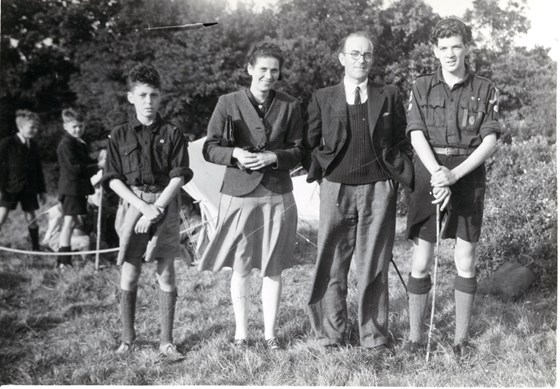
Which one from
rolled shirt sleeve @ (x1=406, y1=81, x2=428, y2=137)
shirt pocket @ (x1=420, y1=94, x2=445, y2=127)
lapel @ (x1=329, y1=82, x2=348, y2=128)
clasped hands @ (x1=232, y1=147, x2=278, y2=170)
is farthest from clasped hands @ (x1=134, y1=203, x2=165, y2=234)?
shirt pocket @ (x1=420, y1=94, x2=445, y2=127)

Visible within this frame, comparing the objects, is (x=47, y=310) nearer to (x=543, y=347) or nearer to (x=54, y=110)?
(x=543, y=347)

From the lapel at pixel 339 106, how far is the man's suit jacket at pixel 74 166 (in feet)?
10.7

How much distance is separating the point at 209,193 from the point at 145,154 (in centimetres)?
276

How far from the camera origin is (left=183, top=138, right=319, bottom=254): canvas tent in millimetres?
5629

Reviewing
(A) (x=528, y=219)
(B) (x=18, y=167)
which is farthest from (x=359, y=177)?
(B) (x=18, y=167)

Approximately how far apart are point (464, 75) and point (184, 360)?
7.70ft

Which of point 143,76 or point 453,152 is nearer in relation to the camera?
point 453,152

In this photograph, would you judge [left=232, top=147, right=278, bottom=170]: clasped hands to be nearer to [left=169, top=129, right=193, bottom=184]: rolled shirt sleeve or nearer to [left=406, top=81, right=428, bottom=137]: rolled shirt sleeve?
[left=169, top=129, right=193, bottom=184]: rolled shirt sleeve

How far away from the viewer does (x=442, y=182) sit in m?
2.74

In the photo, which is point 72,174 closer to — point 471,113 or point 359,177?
point 359,177

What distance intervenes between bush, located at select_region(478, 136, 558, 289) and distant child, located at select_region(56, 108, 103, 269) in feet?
13.2

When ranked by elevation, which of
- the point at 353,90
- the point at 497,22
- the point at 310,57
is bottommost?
the point at 353,90

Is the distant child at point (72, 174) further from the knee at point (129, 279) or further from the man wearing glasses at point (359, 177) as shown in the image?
the man wearing glasses at point (359, 177)

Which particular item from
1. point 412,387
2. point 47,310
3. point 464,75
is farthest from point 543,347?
point 47,310
